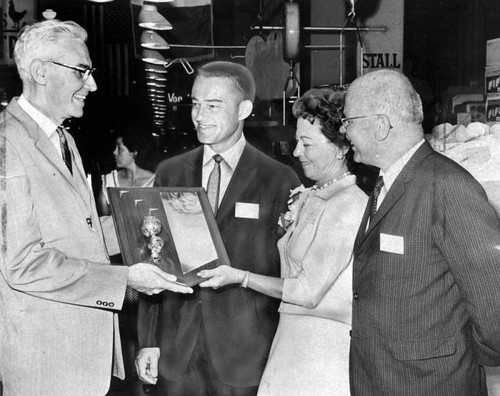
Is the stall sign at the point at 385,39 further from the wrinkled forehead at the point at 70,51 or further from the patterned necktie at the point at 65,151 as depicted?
the patterned necktie at the point at 65,151

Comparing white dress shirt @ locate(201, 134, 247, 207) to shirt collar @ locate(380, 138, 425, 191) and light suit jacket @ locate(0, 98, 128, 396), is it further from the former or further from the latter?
shirt collar @ locate(380, 138, 425, 191)

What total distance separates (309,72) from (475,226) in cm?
153

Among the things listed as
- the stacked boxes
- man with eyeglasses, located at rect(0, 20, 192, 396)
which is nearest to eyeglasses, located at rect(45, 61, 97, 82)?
man with eyeglasses, located at rect(0, 20, 192, 396)

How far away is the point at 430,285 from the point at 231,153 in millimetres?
1380

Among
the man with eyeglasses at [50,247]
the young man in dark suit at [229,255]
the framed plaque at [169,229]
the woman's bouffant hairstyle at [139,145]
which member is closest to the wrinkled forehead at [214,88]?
the young man in dark suit at [229,255]

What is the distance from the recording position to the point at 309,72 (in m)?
3.43

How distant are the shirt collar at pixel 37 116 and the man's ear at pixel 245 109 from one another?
103cm

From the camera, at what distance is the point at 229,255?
3.27 metres

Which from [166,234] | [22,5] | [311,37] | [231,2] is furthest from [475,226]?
[22,5]

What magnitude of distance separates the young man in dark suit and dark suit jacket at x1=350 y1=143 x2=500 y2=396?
0.86m

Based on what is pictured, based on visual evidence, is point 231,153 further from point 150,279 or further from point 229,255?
point 150,279

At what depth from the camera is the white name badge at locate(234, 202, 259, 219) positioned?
3297 mm

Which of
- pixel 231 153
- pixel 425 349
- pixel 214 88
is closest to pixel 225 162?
pixel 231 153

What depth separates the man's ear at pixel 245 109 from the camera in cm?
328
